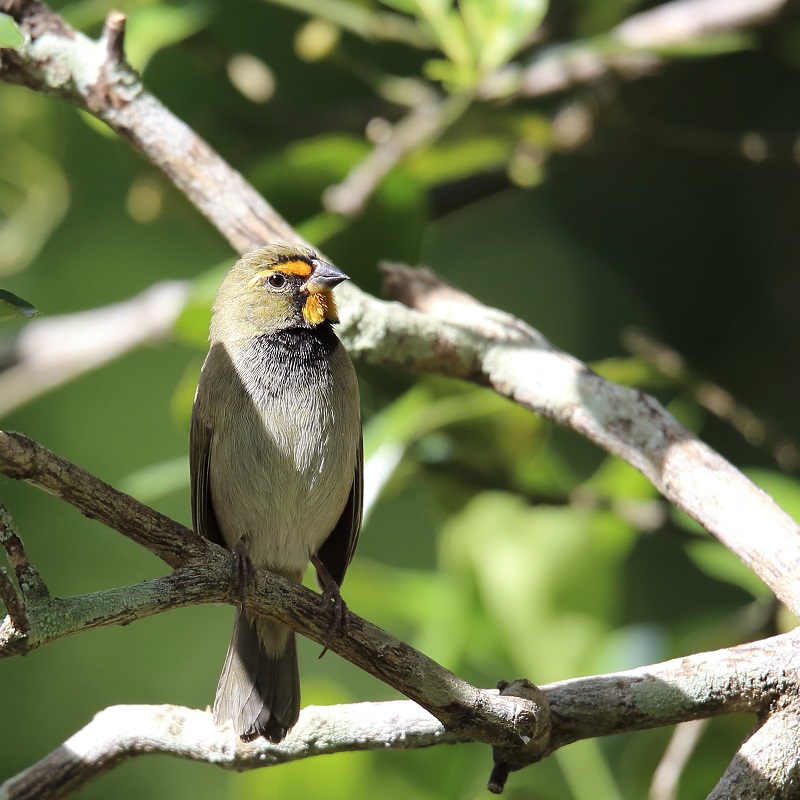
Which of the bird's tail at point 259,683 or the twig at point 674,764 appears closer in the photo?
the bird's tail at point 259,683

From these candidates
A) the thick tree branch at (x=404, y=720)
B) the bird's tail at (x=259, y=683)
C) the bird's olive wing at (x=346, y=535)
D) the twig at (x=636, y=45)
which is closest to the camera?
the thick tree branch at (x=404, y=720)

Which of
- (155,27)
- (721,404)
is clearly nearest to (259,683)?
(721,404)

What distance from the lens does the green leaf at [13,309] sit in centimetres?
160

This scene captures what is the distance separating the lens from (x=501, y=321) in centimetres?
261

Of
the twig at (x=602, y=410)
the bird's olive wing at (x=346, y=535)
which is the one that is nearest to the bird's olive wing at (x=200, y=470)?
the bird's olive wing at (x=346, y=535)

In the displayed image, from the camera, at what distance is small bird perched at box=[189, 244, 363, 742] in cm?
272

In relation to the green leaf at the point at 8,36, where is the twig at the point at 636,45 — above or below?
above

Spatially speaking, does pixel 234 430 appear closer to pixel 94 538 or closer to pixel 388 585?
pixel 388 585

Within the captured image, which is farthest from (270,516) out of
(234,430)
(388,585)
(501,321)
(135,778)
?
(135,778)

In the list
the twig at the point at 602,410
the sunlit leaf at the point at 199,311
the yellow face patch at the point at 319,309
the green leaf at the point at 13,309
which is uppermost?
the sunlit leaf at the point at 199,311

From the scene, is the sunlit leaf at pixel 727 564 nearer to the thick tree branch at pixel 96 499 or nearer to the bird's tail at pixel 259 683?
the bird's tail at pixel 259 683

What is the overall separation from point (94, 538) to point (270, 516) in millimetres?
2590

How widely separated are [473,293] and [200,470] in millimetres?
2460

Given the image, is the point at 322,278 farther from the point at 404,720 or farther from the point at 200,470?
the point at 404,720
